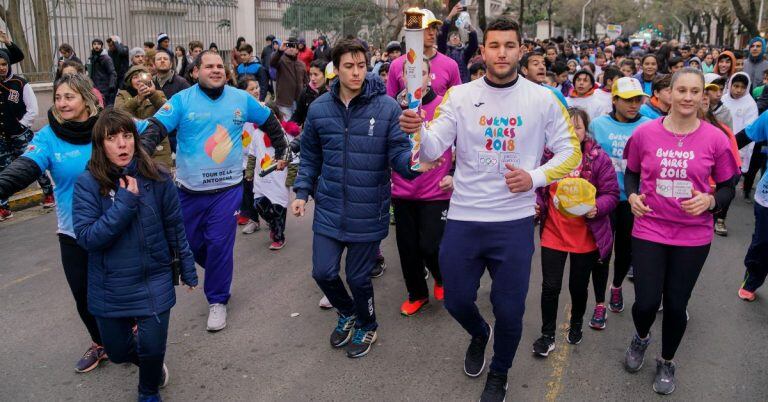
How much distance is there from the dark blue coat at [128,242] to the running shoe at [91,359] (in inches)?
37.6

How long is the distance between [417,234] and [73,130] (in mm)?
2536

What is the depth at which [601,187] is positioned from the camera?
14.4 feet

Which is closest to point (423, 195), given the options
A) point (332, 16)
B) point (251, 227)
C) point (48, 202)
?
point (251, 227)

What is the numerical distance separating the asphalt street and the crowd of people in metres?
0.17

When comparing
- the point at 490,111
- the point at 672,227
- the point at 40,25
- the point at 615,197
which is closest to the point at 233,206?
the point at 490,111

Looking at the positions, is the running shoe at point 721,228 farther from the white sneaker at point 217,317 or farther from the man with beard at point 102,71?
the man with beard at point 102,71

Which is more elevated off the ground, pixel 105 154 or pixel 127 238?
pixel 105 154

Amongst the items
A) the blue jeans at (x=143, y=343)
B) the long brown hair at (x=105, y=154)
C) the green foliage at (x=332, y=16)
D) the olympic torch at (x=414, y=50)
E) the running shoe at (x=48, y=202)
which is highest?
the green foliage at (x=332, y=16)

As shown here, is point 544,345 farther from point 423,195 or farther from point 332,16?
point 332,16

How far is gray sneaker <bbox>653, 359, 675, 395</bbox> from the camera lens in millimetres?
3984

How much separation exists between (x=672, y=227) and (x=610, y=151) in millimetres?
1223

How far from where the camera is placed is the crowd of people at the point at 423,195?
3.48 meters

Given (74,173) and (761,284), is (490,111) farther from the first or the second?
(761,284)

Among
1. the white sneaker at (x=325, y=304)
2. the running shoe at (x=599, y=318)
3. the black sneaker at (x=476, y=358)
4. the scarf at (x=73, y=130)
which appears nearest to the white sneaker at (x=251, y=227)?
the white sneaker at (x=325, y=304)
